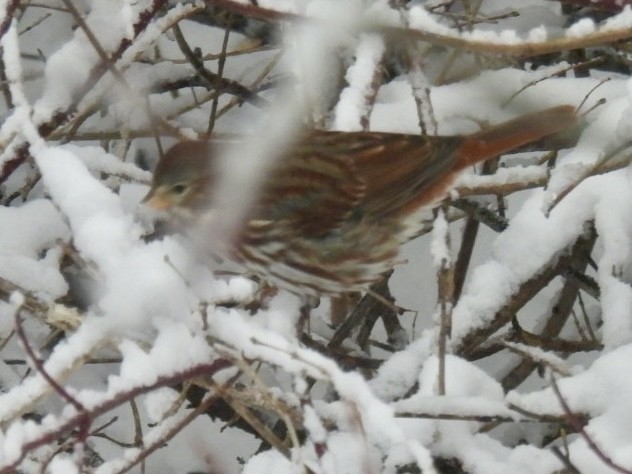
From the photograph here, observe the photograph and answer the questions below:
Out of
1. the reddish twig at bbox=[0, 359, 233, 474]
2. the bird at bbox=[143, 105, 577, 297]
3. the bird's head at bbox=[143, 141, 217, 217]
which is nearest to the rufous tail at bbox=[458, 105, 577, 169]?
the bird at bbox=[143, 105, 577, 297]

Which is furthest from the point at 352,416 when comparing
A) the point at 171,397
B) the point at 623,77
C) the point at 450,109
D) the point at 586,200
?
the point at 623,77

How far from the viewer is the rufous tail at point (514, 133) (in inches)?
120

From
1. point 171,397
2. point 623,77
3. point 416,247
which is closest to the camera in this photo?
point 171,397

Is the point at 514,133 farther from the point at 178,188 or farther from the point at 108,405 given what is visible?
the point at 108,405

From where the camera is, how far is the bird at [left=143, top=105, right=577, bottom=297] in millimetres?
2986

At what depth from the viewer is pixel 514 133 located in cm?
310

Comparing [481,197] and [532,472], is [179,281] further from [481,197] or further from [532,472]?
[481,197]

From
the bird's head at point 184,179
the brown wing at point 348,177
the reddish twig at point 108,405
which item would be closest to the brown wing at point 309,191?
the brown wing at point 348,177

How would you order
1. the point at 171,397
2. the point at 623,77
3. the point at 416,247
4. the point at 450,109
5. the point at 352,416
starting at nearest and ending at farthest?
the point at 352,416
the point at 171,397
the point at 450,109
the point at 623,77
the point at 416,247

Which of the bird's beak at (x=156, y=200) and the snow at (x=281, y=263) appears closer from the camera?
the snow at (x=281, y=263)

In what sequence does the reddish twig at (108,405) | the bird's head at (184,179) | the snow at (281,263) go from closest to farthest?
1. the reddish twig at (108,405)
2. the snow at (281,263)
3. the bird's head at (184,179)

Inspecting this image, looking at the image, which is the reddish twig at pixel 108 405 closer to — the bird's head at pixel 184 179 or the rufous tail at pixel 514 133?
the bird's head at pixel 184 179

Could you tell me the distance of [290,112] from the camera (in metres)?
2.90

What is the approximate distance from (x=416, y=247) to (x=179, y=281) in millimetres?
1997
